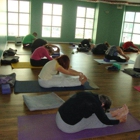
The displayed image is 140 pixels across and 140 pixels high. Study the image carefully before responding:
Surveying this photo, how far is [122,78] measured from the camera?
5.04 m

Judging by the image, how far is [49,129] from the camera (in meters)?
2.50

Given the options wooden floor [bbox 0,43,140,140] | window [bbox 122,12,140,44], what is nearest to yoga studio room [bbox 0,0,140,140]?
wooden floor [bbox 0,43,140,140]

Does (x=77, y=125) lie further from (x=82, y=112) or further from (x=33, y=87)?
(x=33, y=87)

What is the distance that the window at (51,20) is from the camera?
33.8 ft

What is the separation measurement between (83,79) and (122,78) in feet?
4.82

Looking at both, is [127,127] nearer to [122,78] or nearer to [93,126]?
[93,126]

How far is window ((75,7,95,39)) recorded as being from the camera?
10836 millimetres

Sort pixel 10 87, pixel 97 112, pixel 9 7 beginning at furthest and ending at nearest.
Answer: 1. pixel 9 7
2. pixel 10 87
3. pixel 97 112

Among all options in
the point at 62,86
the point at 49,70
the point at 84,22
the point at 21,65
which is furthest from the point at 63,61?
the point at 84,22

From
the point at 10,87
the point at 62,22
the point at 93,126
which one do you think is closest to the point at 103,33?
the point at 62,22

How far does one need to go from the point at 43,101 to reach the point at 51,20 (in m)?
7.93

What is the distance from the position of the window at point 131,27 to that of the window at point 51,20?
12.4 feet

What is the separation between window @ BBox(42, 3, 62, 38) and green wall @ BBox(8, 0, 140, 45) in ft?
0.68

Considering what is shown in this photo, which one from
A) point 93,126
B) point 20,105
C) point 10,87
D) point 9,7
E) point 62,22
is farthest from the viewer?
point 62,22
